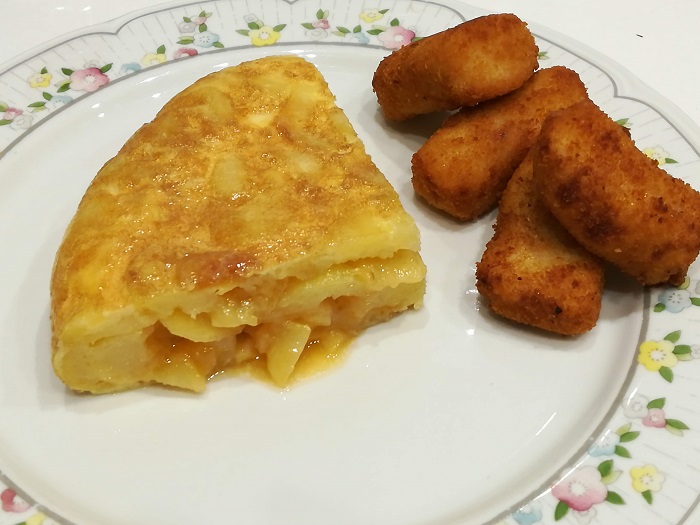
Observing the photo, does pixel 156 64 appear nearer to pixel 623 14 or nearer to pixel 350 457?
pixel 350 457

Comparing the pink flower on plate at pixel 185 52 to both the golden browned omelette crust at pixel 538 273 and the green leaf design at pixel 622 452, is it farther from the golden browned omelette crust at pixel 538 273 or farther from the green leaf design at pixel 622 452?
the green leaf design at pixel 622 452

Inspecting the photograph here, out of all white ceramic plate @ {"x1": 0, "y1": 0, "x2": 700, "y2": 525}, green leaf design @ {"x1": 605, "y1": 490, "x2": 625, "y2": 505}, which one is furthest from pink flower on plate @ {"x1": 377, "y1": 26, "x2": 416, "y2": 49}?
green leaf design @ {"x1": 605, "y1": 490, "x2": 625, "y2": 505}

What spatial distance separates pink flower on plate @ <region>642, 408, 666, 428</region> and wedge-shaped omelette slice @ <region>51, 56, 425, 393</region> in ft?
2.95

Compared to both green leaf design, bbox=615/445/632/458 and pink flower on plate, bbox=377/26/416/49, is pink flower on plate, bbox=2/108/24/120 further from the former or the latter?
green leaf design, bbox=615/445/632/458

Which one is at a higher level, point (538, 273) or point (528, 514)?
point (538, 273)

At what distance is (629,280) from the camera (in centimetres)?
267

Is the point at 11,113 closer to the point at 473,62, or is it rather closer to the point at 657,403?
the point at 473,62

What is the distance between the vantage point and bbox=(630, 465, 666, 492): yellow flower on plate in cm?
204

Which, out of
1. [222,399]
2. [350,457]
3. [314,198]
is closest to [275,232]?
[314,198]

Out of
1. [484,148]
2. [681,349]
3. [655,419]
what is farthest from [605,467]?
[484,148]

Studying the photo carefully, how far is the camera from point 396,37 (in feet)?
12.1

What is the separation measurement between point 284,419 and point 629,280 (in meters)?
1.42

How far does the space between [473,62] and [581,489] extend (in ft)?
5.59

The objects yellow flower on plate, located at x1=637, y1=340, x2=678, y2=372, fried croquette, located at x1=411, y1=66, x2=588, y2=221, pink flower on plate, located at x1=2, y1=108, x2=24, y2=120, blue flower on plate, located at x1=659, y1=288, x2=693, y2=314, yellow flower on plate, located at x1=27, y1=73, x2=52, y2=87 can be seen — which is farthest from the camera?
yellow flower on plate, located at x1=27, y1=73, x2=52, y2=87
